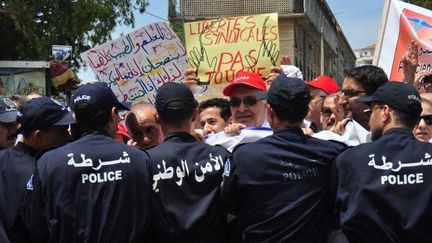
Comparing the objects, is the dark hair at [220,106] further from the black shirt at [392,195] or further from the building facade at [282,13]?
the building facade at [282,13]

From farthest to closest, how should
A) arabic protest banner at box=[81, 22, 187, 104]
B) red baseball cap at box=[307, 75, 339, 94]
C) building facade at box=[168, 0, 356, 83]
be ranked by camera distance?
building facade at box=[168, 0, 356, 83]
arabic protest banner at box=[81, 22, 187, 104]
red baseball cap at box=[307, 75, 339, 94]

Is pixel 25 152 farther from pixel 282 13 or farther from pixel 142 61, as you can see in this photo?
pixel 282 13

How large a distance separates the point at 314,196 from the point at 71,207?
140 cm

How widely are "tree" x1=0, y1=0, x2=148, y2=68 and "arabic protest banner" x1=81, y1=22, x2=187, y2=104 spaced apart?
591 inches

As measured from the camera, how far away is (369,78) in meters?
4.57

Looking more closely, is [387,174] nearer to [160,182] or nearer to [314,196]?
[314,196]

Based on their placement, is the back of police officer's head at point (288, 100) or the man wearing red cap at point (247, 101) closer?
the back of police officer's head at point (288, 100)

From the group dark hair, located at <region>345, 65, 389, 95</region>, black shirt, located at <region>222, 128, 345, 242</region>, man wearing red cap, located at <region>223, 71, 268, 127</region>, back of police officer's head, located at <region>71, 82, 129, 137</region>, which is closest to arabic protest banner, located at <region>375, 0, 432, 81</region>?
dark hair, located at <region>345, 65, 389, 95</region>

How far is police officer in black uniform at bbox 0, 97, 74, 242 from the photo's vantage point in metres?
4.00

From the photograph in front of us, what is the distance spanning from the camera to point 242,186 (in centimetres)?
380

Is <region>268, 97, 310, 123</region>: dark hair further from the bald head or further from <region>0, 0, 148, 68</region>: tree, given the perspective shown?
<region>0, 0, 148, 68</region>: tree

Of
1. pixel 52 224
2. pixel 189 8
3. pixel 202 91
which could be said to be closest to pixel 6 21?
pixel 202 91

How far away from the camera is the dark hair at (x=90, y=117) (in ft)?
12.8

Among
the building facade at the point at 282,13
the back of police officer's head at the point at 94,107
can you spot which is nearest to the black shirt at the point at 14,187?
the back of police officer's head at the point at 94,107
